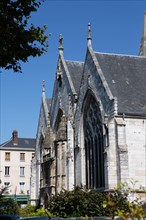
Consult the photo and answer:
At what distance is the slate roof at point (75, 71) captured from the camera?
2746 centimetres

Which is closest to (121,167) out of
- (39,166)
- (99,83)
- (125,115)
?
(125,115)

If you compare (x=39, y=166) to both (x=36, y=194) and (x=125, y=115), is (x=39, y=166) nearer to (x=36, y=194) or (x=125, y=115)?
(x=36, y=194)

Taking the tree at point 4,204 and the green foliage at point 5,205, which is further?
the green foliage at point 5,205

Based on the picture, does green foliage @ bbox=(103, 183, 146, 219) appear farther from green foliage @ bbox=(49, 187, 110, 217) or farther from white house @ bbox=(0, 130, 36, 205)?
white house @ bbox=(0, 130, 36, 205)

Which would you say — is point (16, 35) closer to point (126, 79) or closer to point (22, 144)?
point (126, 79)

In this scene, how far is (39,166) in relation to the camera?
32906 mm

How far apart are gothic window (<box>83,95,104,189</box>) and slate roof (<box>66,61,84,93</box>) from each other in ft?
12.0

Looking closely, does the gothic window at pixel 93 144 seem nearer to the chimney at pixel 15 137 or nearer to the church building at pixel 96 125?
the church building at pixel 96 125

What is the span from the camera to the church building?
1988 cm

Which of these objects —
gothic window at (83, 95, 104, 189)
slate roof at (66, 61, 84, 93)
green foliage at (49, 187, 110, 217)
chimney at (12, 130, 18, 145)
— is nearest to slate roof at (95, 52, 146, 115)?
gothic window at (83, 95, 104, 189)

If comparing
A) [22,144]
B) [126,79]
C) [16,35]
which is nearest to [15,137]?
[22,144]

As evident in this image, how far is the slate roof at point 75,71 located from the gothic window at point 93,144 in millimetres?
3654

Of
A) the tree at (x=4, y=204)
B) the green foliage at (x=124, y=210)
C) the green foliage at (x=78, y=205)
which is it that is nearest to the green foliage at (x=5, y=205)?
the tree at (x=4, y=204)

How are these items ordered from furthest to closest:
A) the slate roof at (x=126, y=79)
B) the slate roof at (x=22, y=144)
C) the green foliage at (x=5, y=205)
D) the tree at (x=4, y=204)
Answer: the slate roof at (x=22, y=144) < the slate roof at (x=126, y=79) < the green foliage at (x=5, y=205) < the tree at (x=4, y=204)
